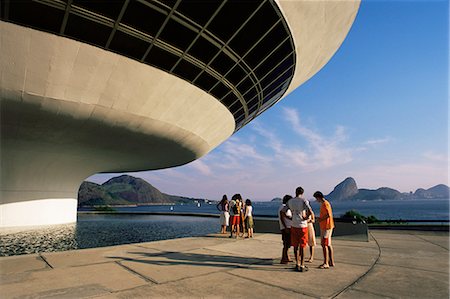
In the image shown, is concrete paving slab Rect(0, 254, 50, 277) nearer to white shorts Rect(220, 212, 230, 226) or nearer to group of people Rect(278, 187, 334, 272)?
group of people Rect(278, 187, 334, 272)

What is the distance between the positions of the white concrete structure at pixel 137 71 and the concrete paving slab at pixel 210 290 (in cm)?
845

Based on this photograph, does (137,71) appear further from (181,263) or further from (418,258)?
(418,258)

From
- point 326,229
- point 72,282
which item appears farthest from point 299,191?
point 72,282

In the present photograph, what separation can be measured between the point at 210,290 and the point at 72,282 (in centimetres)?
251

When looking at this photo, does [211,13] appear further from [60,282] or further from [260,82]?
[60,282]

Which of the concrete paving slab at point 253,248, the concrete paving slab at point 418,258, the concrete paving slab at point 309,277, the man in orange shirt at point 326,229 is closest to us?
the concrete paving slab at point 309,277

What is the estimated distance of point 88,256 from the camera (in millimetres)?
6992

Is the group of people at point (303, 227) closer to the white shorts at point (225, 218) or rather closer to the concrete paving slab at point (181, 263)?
the concrete paving slab at point (181, 263)

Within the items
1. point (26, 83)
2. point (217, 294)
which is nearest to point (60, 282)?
point (217, 294)

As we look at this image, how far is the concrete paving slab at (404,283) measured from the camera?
425cm

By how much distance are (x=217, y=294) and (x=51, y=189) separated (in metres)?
21.2

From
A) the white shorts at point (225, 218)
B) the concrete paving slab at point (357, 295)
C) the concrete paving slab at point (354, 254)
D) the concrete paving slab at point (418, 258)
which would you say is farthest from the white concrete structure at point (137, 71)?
the concrete paving slab at point (357, 295)

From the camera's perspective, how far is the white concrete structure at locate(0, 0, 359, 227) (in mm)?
9297

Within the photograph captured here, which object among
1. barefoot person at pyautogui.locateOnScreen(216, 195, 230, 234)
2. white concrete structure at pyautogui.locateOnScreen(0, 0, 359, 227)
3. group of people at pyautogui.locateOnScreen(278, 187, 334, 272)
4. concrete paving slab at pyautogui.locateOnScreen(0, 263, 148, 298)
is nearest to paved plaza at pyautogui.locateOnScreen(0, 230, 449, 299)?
concrete paving slab at pyautogui.locateOnScreen(0, 263, 148, 298)
